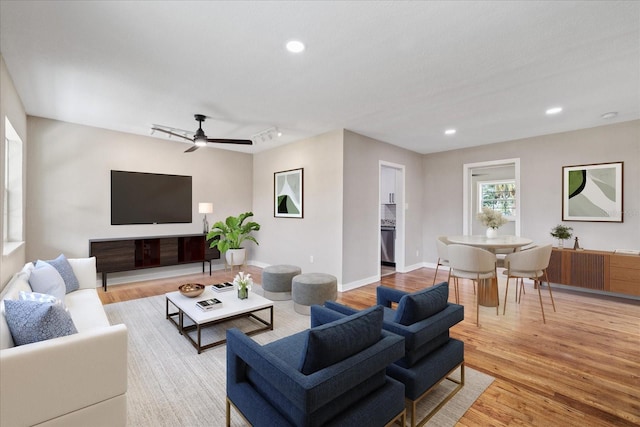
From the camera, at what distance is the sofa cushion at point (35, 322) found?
1594mm

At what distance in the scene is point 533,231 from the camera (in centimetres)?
514

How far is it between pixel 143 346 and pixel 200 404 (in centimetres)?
118

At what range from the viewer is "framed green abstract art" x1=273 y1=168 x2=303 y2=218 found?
18.2 ft

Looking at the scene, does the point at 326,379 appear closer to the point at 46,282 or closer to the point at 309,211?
the point at 46,282

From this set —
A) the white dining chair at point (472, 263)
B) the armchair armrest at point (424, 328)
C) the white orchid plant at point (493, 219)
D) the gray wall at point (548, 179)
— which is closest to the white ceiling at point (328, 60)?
the gray wall at point (548, 179)

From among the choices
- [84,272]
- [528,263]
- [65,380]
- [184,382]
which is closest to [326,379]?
[65,380]

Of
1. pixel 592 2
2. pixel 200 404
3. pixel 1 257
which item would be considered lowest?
pixel 200 404

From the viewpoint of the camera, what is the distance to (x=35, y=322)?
160 centimetres

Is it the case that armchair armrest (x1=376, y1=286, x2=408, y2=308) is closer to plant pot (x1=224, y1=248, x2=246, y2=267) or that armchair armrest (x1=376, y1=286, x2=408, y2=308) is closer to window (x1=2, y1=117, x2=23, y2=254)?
plant pot (x1=224, y1=248, x2=246, y2=267)

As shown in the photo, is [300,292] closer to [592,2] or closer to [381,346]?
[381,346]

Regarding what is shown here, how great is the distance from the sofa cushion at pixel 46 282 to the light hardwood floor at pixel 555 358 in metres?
1.53

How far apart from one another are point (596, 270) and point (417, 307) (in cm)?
426

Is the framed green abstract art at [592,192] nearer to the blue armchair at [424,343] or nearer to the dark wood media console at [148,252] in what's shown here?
the blue armchair at [424,343]

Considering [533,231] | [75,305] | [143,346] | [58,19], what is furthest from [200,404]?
[533,231]
